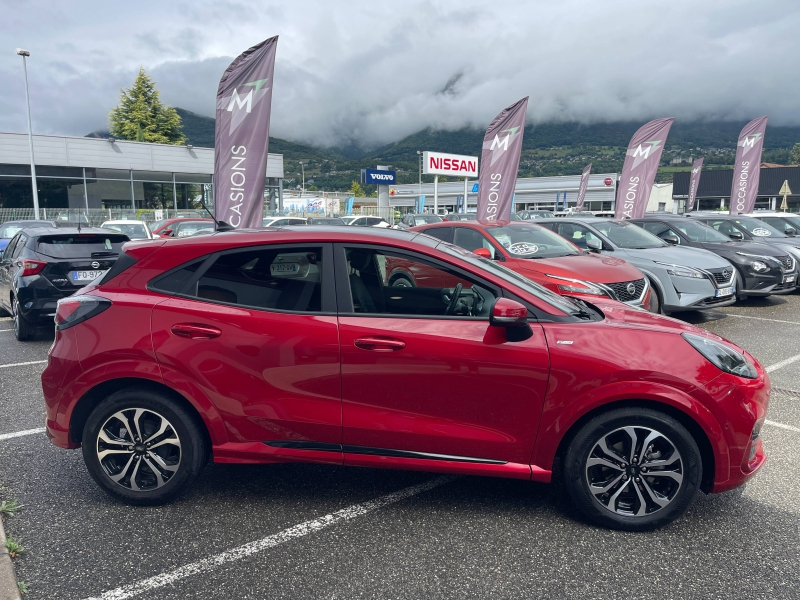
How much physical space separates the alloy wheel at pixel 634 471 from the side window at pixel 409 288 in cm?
93

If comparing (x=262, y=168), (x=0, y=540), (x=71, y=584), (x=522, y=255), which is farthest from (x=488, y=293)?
(x=262, y=168)

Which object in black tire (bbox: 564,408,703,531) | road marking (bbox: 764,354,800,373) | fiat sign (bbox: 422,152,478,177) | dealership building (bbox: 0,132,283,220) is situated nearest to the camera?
black tire (bbox: 564,408,703,531)

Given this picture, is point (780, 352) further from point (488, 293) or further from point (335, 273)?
point (335, 273)

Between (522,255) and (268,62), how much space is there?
527 centimetres

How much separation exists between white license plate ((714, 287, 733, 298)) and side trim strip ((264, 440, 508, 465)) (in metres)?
6.94

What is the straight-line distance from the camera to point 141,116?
5141cm

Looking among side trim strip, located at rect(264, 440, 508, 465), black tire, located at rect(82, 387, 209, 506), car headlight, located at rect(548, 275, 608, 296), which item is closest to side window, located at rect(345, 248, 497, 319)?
side trim strip, located at rect(264, 440, 508, 465)

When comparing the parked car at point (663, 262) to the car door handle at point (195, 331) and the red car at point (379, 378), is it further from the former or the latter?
the car door handle at point (195, 331)

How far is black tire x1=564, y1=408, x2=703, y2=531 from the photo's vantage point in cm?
297

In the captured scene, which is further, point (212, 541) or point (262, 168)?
point (262, 168)

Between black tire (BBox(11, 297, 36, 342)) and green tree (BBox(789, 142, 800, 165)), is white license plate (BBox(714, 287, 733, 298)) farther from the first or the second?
green tree (BBox(789, 142, 800, 165))

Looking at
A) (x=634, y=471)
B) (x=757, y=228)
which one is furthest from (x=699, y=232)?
(x=634, y=471)

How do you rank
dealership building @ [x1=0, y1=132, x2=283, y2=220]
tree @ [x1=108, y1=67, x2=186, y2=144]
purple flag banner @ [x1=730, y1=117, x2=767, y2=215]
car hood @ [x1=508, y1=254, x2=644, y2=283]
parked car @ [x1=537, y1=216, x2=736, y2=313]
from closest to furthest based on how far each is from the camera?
1. car hood @ [x1=508, y1=254, x2=644, y2=283]
2. parked car @ [x1=537, y1=216, x2=736, y2=313]
3. purple flag banner @ [x1=730, y1=117, x2=767, y2=215]
4. dealership building @ [x1=0, y1=132, x2=283, y2=220]
5. tree @ [x1=108, y1=67, x2=186, y2=144]

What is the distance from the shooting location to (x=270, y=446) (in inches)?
128
